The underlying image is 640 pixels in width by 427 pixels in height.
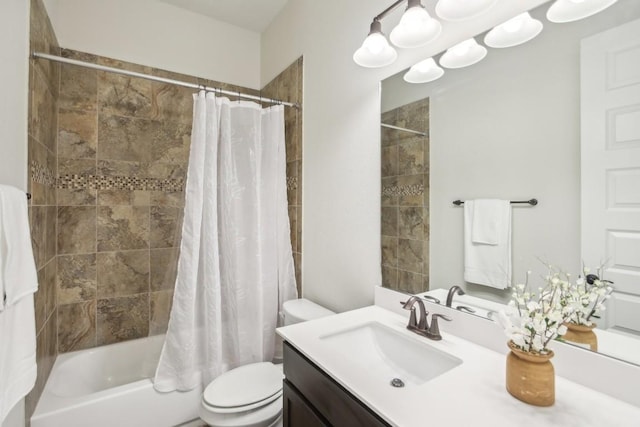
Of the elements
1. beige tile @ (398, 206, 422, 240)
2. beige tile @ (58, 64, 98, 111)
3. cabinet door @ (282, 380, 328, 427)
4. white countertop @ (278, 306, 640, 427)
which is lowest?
cabinet door @ (282, 380, 328, 427)

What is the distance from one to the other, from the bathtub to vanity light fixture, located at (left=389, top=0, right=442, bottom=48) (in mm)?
2024

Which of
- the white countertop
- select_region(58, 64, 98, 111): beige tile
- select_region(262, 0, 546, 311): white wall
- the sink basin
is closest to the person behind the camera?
the white countertop

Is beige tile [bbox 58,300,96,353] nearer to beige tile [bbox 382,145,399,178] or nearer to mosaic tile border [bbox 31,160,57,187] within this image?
mosaic tile border [bbox 31,160,57,187]

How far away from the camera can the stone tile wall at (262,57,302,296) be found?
208 centimetres

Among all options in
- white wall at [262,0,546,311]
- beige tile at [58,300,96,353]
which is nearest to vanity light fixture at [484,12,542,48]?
white wall at [262,0,546,311]

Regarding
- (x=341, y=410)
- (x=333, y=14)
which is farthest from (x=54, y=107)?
(x=341, y=410)

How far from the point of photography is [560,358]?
32.9 inches

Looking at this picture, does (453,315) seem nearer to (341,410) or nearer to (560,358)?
(560,358)

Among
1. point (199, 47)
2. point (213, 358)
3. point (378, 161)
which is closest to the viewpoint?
point (378, 161)

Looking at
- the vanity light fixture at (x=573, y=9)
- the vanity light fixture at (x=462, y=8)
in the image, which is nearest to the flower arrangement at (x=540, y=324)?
the vanity light fixture at (x=573, y=9)

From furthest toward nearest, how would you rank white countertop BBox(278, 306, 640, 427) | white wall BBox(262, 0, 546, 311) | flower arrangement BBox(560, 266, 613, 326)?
white wall BBox(262, 0, 546, 311)
flower arrangement BBox(560, 266, 613, 326)
white countertop BBox(278, 306, 640, 427)

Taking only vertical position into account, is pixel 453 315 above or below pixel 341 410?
above

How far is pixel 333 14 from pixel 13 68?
1.55 m

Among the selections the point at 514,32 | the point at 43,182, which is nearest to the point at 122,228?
the point at 43,182
